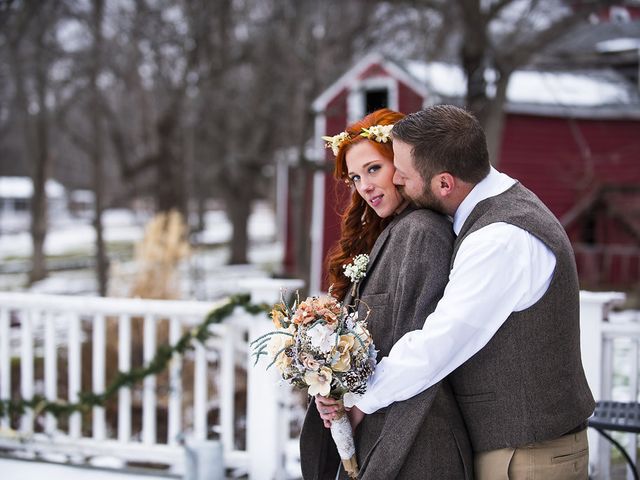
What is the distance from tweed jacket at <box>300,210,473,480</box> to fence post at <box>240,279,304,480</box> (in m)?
1.73

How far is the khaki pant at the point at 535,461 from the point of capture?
6.02 ft

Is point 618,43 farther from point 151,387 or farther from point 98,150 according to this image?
point 151,387

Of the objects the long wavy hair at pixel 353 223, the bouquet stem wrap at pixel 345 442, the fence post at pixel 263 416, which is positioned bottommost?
the fence post at pixel 263 416

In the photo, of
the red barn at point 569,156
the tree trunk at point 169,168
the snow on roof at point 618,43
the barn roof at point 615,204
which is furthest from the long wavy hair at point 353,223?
the tree trunk at point 169,168

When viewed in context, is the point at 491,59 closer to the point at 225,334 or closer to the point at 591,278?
the point at 225,334

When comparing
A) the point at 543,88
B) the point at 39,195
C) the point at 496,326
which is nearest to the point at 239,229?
the point at 39,195

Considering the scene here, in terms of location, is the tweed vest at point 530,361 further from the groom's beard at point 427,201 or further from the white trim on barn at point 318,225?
the white trim on barn at point 318,225

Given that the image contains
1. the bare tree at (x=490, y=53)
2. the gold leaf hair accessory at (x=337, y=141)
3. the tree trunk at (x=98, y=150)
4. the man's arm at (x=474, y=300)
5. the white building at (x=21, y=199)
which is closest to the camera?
the man's arm at (x=474, y=300)

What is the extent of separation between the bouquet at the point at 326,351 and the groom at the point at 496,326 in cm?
5

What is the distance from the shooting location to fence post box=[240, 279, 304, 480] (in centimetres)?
367

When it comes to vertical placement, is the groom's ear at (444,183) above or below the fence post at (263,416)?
above

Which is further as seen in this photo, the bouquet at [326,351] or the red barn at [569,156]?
the red barn at [569,156]

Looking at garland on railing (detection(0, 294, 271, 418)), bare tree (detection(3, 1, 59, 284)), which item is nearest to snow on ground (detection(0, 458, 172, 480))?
garland on railing (detection(0, 294, 271, 418))

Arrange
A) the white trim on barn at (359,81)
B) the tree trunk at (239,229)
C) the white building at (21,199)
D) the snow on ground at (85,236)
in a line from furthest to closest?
the white building at (21,199) → the snow on ground at (85,236) → the tree trunk at (239,229) → the white trim on barn at (359,81)
